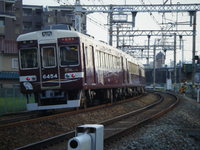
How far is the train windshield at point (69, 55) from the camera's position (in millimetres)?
12562

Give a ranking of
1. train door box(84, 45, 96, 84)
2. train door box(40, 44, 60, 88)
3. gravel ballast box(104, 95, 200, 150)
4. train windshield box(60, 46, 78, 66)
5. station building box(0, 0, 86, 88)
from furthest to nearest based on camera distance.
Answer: station building box(0, 0, 86, 88), train door box(84, 45, 96, 84), train windshield box(60, 46, 78, 66), train door box(40, 44, 60, 88), gravel ballast box(104, 95, 200, 150)

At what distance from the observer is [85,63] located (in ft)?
42.7

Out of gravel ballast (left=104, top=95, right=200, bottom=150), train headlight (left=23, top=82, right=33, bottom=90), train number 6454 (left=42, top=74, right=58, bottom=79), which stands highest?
train number 6454 (left=42, top=74, right=58, bottom=79)

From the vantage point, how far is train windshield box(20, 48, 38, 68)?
Answer: 1273cm

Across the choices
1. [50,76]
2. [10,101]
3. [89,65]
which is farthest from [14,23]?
[50,76]

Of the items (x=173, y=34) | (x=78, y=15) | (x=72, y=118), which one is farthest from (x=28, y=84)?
(x=173, y=34)

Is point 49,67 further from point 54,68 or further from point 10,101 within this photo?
point 10,101

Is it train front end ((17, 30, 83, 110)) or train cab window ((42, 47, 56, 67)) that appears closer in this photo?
train front end ((17, 30, 83, 110))

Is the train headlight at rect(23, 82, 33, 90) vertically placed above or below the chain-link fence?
above

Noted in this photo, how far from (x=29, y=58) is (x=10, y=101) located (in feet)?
15.2

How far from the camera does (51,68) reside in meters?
12.5

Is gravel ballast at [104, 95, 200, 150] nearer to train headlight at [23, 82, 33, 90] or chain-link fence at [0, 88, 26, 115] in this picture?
train headlight at [23, 82, 33, 90]

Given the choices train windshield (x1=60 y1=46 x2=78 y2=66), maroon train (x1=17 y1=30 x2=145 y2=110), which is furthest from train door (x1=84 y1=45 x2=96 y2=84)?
train windshield (x1=60 y1=46 x2=78 y2=66)

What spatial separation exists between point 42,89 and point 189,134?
17.7 ft
